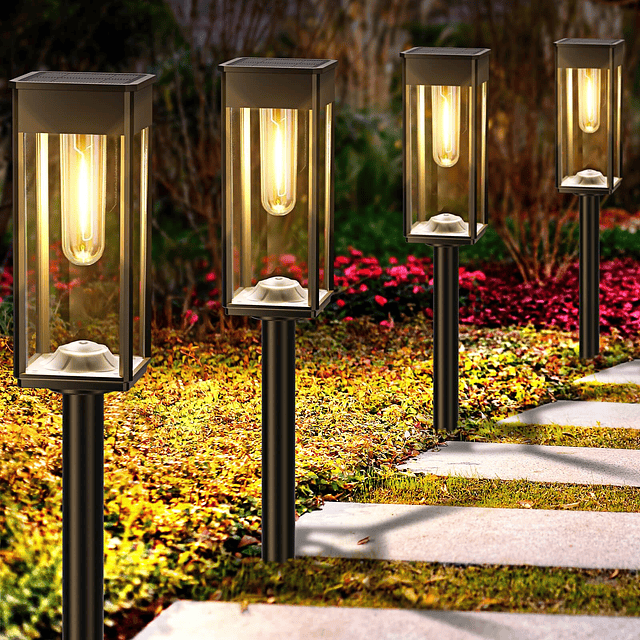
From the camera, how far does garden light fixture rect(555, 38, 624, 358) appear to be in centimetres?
719

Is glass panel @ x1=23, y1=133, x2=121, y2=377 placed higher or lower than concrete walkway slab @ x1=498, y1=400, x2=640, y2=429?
higher

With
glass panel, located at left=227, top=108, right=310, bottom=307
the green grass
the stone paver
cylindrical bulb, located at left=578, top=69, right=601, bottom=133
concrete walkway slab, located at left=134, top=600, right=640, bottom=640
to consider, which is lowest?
concrete walkway slab, located at left=134, top=600, right=640, bottom=640

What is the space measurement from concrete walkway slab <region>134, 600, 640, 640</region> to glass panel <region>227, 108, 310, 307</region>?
1.05 metres

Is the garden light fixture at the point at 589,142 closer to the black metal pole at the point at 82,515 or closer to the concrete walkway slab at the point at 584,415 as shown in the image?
the concrete walkway slab at the point at 584,415

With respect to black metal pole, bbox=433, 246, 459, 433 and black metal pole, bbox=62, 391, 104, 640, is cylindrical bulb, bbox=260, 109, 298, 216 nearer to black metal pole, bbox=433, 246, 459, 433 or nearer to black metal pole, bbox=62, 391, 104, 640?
black metal pole, bbox=62, 391, 104, 640

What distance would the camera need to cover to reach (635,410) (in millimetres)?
6258

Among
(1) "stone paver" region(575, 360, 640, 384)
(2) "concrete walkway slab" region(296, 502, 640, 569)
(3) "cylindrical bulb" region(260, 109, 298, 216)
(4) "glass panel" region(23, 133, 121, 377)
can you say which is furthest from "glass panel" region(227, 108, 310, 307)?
(1) "stone paver" region(575, 360, 640, 384)

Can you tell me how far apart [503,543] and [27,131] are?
7.40 ft

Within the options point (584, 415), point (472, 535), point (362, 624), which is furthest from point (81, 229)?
point (584, 415)

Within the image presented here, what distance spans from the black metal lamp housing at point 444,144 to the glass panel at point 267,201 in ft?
5.14

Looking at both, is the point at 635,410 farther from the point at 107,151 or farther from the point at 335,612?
the point at 107,151

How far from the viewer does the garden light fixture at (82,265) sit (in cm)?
318

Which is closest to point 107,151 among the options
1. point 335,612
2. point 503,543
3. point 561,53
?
point 335,612

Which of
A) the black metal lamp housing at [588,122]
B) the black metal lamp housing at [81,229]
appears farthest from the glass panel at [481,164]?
the black metal lamp housing at [81,229]
